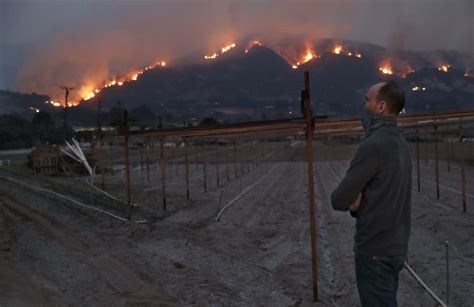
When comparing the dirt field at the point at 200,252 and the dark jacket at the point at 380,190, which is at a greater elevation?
the dark jacket at the point at 380,190

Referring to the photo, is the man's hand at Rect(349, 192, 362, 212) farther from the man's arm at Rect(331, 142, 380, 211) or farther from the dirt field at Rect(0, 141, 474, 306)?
the dirt field at Rect(0, 141, 474, 306)

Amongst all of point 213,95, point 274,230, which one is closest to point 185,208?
point 274,230

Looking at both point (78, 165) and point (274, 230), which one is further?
point (78, 165)

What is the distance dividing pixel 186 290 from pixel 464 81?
206874 mm

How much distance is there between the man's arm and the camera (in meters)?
2.39

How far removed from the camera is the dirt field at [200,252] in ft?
19.6

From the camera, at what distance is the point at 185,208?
1390cm

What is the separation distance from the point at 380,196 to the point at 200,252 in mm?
6268

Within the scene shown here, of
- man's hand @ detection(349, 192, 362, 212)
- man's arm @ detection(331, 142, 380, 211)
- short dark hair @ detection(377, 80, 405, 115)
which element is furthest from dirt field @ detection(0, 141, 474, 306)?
short dark hair @ detection(377, 80, 405, 115)

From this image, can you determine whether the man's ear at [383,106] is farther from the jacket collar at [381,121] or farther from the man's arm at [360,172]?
the man's arm at [360,172]

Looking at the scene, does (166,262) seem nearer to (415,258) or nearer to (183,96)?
(415,258)

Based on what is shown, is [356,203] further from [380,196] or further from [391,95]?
[391,95]

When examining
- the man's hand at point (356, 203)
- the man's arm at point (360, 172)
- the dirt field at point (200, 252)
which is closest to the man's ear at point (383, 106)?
the man's arm at point (360, 172)

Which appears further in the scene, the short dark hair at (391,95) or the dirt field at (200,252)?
the dirt field at (200,252)
